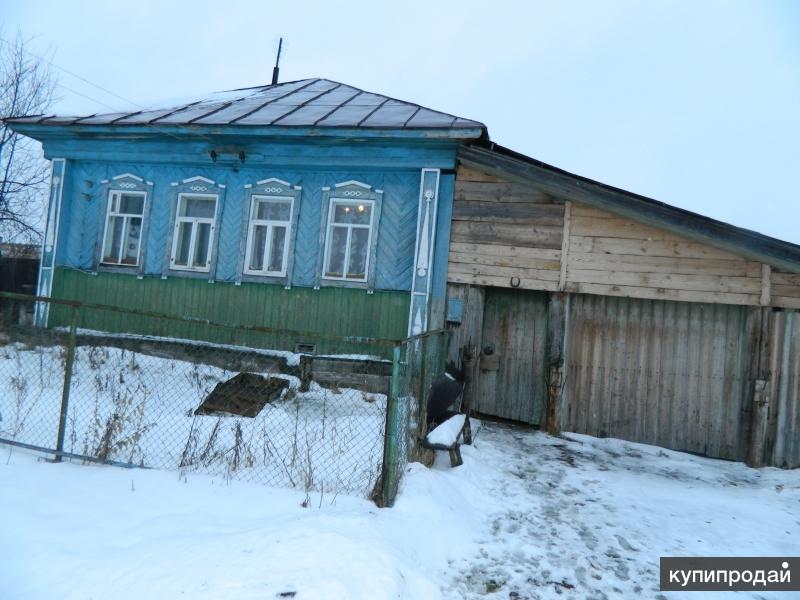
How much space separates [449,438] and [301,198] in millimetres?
5431

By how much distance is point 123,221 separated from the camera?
372 inches

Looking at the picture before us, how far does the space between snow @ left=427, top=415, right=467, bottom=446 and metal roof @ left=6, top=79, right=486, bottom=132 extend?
4568 mm

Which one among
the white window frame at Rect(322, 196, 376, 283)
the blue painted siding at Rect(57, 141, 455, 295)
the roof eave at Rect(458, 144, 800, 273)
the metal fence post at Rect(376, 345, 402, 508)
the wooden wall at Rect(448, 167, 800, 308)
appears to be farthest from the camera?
the white window frame at Rect(322, 196, 376, 283)

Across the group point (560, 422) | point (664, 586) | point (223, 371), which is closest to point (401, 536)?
point (664, 586)

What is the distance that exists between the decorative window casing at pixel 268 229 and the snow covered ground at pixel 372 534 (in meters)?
4.87

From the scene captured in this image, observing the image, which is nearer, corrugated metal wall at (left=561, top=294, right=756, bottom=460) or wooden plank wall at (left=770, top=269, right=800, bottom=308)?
wooden plank wall at (left=770, top=269, right=800, bottom=308)

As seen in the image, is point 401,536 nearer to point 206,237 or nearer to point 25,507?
point 25,507

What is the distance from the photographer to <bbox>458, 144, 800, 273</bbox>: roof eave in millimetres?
6211

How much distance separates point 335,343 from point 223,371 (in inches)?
78.2

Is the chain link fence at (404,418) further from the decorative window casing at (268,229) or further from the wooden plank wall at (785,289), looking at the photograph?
the wooden plank wall at (785,289)

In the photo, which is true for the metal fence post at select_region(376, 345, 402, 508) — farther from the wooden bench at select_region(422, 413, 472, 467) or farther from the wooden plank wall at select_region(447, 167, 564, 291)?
the wooden plank wall at select_region(447, 167, 564, 291)

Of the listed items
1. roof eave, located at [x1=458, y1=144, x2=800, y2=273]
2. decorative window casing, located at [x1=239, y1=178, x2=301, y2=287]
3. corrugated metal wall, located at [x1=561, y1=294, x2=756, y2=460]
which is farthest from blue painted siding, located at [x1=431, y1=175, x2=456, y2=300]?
decorative window casing, located at [x1=239, y1=178, x2=301, y2=287]

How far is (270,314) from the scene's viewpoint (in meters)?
8.61

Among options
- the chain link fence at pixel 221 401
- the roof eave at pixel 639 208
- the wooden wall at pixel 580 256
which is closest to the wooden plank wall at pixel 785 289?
the wooden wall at pixel 580 256
